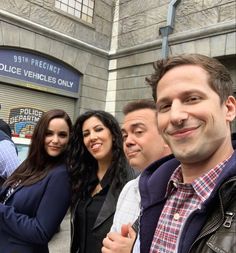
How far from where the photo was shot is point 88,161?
8.71 ft

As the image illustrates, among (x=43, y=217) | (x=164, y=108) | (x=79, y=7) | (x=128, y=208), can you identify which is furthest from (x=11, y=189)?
(x=79, y=7)

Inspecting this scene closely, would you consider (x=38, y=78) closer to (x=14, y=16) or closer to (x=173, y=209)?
(x=14, y=16)

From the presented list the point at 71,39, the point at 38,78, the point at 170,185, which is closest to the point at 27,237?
the point at 170,185

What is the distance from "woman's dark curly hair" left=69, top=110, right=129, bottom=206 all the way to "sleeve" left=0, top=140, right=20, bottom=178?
762mm

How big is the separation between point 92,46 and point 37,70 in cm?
183

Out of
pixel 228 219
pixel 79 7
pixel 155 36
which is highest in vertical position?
pixel 79 7

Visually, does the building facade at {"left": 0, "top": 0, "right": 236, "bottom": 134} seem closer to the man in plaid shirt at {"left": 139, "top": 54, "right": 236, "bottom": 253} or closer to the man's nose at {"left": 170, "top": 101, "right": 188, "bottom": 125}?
the man in plaid shirt at {"left": 139, "top": 54, "right": 236, "bottom": 253}

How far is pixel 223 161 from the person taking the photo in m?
1.28

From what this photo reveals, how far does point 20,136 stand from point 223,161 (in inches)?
287

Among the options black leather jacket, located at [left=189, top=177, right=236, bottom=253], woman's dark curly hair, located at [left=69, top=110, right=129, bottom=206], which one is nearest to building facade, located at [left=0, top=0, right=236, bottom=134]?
woman's dark curly hair, located at [left=69, top=110, right=129, bottom=206]

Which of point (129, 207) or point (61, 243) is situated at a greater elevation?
point (129, 207)

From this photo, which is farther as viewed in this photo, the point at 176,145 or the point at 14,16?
the point at 14,16

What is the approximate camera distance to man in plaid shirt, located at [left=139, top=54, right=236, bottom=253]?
114 centimetres

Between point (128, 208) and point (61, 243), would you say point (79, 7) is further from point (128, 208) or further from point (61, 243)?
point (128, 208)
